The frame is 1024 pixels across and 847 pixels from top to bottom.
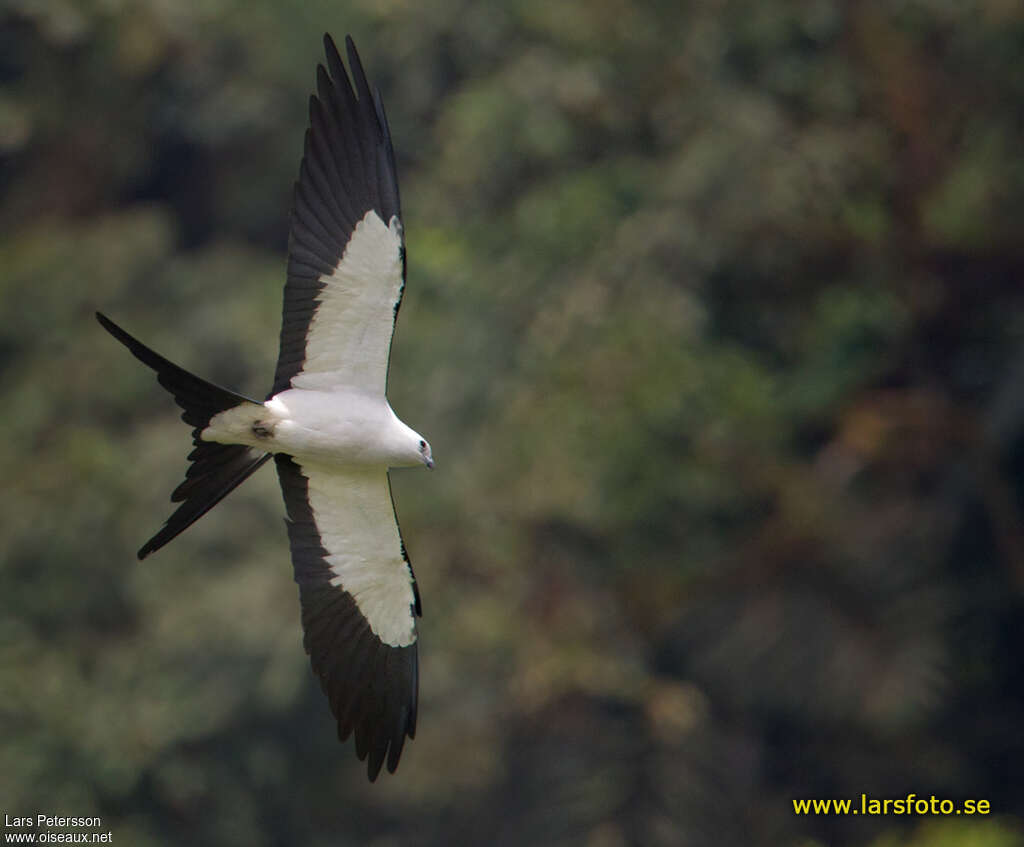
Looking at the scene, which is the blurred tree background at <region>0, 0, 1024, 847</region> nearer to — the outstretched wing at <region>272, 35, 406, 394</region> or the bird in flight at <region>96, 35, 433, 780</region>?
the bird in flight at <region>96, 35, 433, 780</region>

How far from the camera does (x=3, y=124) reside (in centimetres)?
1730

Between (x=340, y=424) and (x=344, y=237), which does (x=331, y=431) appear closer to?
(x=340, y=424)

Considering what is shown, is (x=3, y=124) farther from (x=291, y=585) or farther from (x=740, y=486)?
(x=740, y=486)

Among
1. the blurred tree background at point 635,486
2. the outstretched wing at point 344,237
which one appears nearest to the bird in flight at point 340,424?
the outstretched wing at point 344,237

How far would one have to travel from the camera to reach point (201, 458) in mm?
5711

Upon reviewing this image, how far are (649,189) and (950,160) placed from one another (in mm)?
2630

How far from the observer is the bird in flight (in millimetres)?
5723

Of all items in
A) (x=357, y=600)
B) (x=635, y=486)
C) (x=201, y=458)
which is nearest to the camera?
(x=201, y=458)

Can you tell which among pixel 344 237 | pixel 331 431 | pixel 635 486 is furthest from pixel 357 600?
pixel 635 486

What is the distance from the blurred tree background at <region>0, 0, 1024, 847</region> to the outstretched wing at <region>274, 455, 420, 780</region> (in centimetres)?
616

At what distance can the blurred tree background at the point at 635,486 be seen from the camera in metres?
12.8

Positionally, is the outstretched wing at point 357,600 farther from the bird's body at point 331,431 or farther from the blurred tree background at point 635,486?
the blurred tree background at point 635,486

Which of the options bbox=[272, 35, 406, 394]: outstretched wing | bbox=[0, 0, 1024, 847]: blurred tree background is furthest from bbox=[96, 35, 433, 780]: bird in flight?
bbox=[0, 0, 1024, 847]: blurred tree background

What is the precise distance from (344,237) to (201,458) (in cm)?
93
